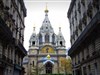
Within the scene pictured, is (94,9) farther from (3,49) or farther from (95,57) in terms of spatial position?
(3,49)

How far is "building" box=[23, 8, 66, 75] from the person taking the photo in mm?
85725

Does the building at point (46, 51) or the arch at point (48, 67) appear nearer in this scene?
the arch at point (48, 67)

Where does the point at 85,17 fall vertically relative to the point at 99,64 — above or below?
above

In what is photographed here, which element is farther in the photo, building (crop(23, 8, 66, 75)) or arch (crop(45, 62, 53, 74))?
building (crop(23, 8, 66, 75))

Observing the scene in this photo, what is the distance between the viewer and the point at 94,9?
24.9m

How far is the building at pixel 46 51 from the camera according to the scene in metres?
85.7

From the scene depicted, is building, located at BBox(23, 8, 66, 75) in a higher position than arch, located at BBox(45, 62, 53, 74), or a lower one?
higher

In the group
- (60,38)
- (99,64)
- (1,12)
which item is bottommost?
(99,64)

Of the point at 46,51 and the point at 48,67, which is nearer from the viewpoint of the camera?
the point at 48,67

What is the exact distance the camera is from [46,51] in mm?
90438

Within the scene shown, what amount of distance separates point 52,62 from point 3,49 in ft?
197

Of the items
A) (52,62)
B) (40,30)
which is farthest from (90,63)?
(40,30)

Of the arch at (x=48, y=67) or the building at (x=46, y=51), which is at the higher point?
the building at (x=46, y=51)

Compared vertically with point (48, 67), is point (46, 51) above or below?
above
